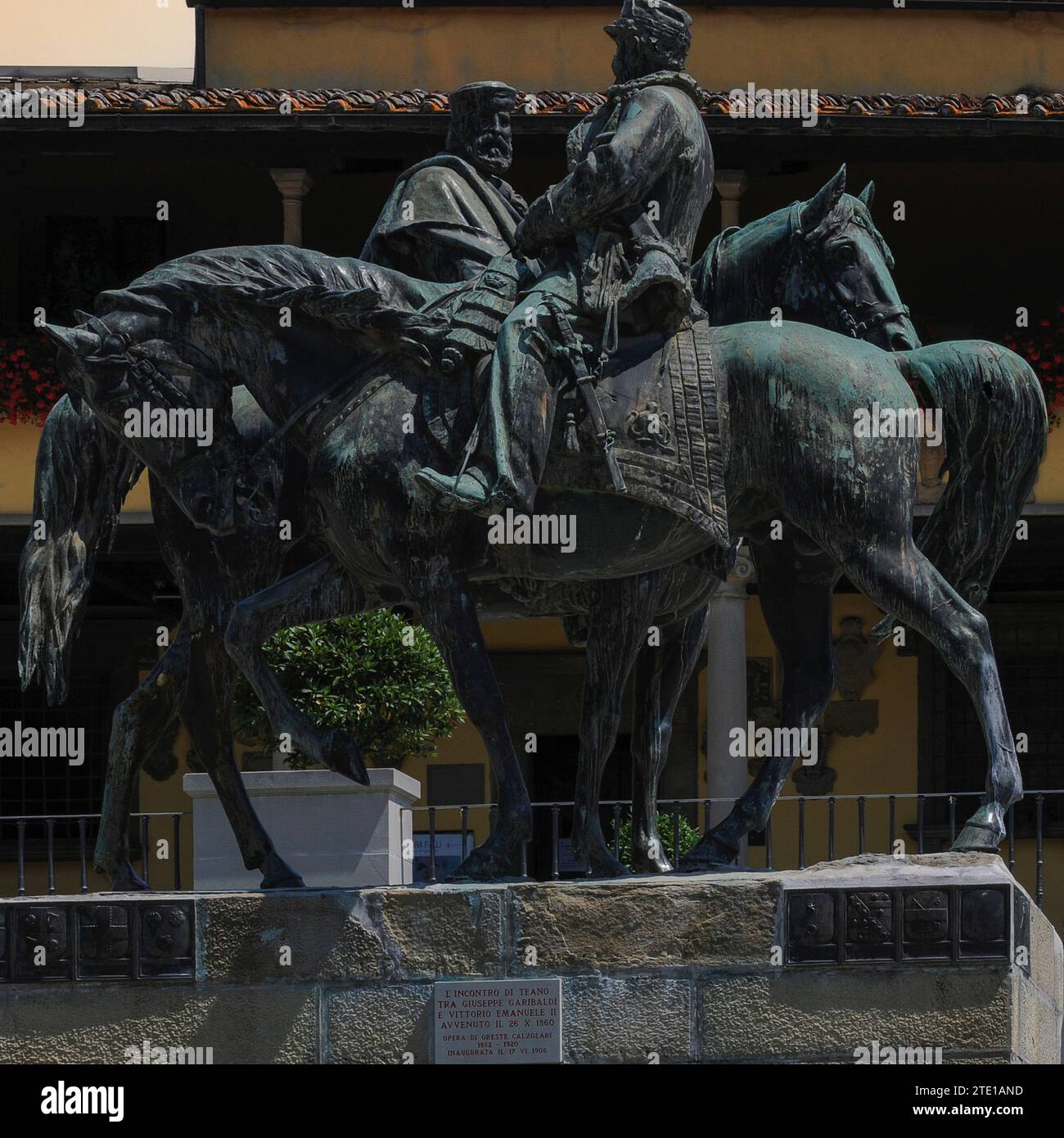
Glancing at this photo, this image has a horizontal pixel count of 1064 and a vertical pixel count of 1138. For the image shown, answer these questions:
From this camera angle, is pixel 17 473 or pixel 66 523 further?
pixel 17 473

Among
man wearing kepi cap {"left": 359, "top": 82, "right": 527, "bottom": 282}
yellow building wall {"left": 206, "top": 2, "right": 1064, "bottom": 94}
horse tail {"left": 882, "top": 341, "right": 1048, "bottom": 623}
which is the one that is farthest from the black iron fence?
horse tail {"left": 882, "top": 341, "right": 1048, "bottom": 623}

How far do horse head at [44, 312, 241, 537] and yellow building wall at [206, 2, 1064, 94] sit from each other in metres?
13.7

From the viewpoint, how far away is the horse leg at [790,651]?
342 inches

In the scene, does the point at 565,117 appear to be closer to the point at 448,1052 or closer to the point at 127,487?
the point at 127,487

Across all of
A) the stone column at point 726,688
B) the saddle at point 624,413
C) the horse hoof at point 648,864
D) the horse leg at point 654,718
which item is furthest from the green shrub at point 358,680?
the saddle at point 624,413

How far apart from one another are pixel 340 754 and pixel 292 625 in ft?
1.57

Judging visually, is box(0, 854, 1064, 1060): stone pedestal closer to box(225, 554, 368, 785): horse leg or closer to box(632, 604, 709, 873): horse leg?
box(225, 554, 368, 785): horse leg

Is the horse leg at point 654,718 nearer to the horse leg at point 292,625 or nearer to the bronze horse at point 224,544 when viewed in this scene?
the bronze horse at point 224,544

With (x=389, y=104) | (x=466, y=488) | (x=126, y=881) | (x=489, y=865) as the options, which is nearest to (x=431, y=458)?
(x=466, y=488)

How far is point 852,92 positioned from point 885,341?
1373 centimetres

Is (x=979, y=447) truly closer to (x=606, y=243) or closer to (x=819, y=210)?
(x=819, y=210)

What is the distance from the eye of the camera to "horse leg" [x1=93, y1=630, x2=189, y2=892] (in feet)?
28.2

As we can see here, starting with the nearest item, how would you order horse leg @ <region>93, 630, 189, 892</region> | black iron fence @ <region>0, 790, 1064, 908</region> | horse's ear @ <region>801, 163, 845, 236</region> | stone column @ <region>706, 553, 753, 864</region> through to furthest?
horse's ear @ <region>801, 163, 845, 236</region>, horse leg @ <region>93, 630, 189, 892</region>, stone column @ <region>706, 553, 753, 864</region>, black iron fence @ <region>0, 790, 1064, 908</region>

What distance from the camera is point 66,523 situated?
28.2 ft
